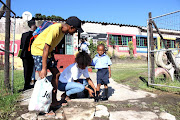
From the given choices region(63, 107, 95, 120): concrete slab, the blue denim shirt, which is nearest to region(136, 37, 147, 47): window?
the blue denim shirt

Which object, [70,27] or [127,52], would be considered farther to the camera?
[127,52]

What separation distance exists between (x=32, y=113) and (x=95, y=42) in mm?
14104

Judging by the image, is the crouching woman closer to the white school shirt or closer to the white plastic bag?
the white school shirt

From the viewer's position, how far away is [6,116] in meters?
2.23

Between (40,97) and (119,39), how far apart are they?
16.0 m

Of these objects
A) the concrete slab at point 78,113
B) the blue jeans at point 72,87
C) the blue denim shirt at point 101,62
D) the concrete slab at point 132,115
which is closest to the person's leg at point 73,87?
the blue jeans at point 72,87

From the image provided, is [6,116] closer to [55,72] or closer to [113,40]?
[55,72]

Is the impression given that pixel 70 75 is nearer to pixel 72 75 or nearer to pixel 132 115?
pixel 72 75

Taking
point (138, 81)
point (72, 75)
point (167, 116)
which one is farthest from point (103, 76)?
point (138, 81)

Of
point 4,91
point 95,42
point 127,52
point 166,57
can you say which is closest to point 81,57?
point 4,91

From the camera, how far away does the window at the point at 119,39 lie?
55.1ft

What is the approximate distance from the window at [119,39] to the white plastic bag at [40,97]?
1483cm

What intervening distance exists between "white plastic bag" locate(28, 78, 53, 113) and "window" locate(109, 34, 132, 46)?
14.8 m

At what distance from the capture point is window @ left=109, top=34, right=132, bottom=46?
1679cm
